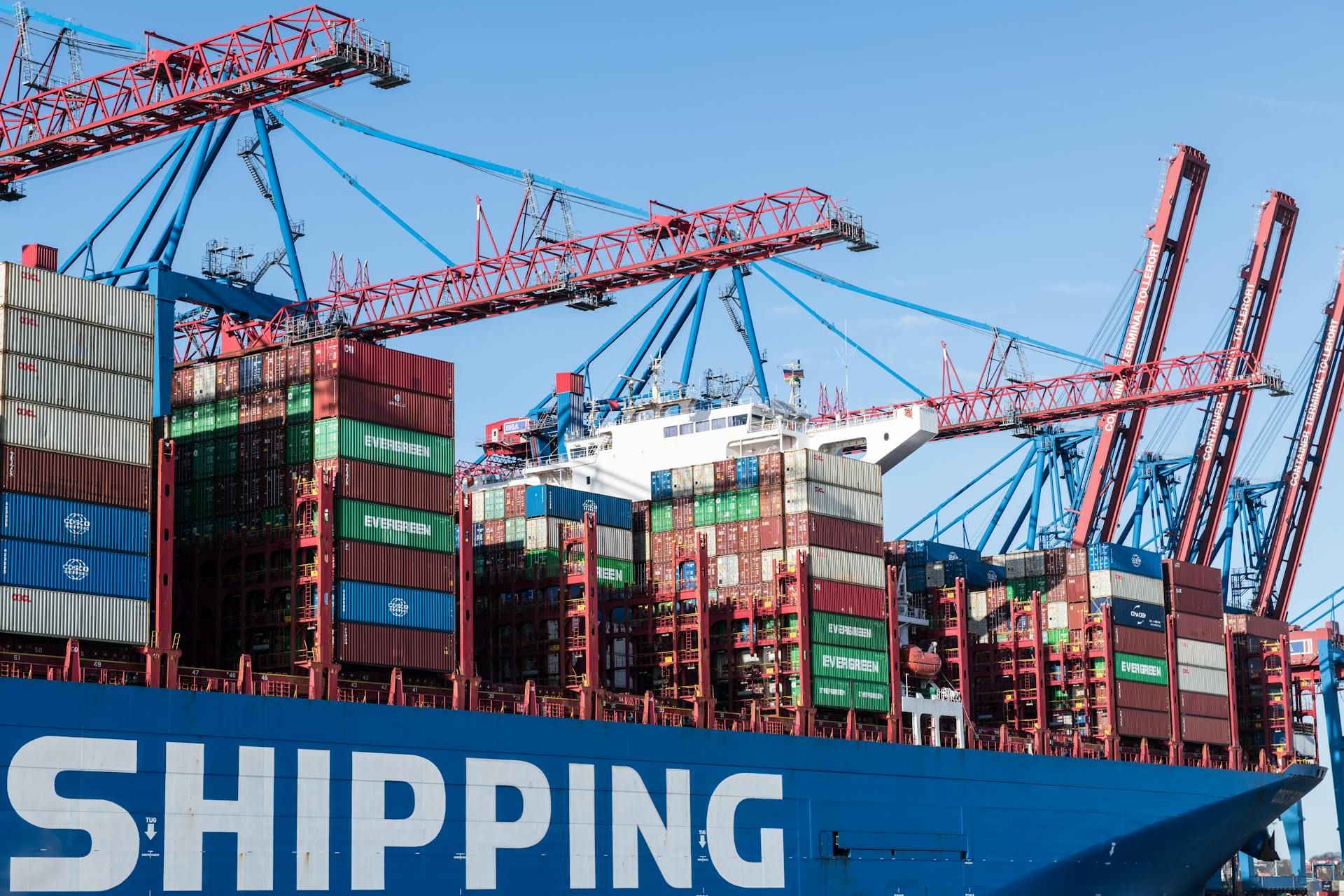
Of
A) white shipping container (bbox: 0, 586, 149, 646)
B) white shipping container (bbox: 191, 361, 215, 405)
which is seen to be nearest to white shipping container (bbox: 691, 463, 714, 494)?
white shipping container (bbox: 191, 361, 215, 405)

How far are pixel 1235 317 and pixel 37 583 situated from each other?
55740mm

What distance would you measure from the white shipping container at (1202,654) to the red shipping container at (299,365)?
112 ft

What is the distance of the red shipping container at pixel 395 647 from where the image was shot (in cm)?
3881

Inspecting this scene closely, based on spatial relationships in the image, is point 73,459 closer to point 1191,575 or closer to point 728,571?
point 728,571

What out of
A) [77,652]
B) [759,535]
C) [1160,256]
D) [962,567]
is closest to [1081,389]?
[962,567]

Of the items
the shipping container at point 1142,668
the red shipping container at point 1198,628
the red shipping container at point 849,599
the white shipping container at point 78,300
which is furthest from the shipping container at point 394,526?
the red shipping container at point 1198,628

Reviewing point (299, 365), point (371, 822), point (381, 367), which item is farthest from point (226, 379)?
point (371, 822)

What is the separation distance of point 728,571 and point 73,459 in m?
21.8

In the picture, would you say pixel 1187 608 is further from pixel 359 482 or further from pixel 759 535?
pixel 359 482

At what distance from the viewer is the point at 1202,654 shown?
63469 millimetres

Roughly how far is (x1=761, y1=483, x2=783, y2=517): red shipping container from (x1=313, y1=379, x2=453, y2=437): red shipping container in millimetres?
11260

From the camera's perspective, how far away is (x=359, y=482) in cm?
4006

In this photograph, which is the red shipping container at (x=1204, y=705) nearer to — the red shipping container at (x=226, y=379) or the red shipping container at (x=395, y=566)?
the red shipping container at (x=395, y=566)

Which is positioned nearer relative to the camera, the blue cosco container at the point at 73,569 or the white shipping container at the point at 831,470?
the blue cosco container at the point at 73,569
